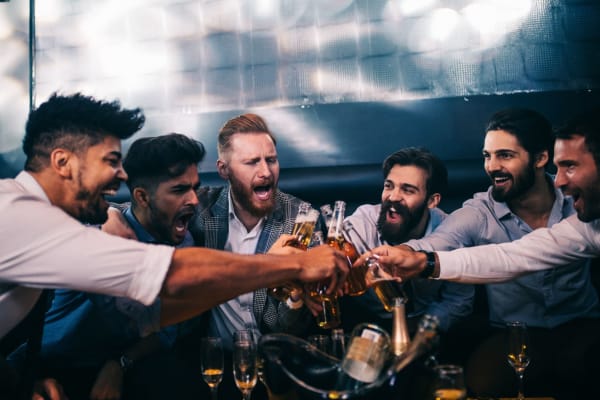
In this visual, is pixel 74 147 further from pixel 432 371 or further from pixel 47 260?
pixel 432 371

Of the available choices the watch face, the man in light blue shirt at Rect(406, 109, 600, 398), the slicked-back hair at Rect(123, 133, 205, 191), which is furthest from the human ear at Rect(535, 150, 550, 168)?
the watch face

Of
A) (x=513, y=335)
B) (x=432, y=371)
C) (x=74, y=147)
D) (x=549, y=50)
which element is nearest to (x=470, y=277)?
(x=513, y=335)

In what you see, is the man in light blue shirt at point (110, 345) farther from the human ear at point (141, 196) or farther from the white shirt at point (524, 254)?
the white shirt at point (524, 254)

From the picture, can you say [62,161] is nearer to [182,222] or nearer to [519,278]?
[182,222]

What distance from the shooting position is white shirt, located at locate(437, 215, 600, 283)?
7.27 ft

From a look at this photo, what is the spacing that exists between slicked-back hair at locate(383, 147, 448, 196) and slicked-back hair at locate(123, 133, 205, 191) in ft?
3.01

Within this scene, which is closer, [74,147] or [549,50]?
[74,147]

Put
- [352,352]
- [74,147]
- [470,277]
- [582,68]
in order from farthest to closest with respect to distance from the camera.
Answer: [582,68]
[470,277]
[74,147]
[352,352]

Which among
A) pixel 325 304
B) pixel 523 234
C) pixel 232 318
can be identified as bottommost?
pixel 232 318

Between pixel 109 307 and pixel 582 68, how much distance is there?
7.59 ft

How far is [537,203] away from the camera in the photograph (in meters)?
2.81

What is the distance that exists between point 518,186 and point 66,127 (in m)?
1.97

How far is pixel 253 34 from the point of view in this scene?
3109mm

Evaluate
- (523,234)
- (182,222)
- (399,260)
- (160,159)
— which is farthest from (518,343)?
(160,159)
